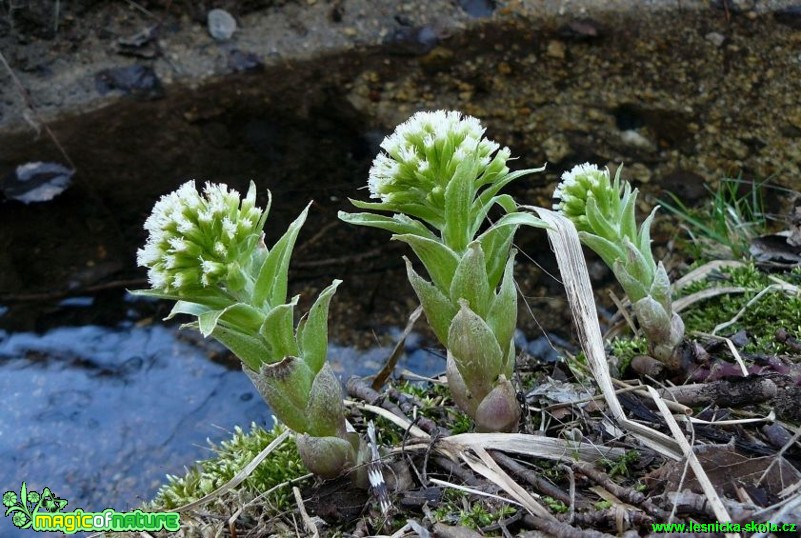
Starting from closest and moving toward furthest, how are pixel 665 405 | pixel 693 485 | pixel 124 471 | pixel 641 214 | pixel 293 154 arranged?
1. pixel 693 485
2. pixel 665 405
3. pixel 124 471
4. pixel 641 214
5. pixel 293 154

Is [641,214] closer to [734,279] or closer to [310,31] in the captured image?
[734,279]

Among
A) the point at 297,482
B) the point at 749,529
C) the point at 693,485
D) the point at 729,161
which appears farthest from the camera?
the point at 729,161

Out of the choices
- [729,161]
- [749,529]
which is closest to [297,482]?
[749,529]

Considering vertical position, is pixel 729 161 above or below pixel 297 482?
above

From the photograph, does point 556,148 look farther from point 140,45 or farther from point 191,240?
point 191,240

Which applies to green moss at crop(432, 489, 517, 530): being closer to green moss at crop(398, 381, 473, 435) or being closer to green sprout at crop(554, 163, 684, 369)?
green moss at crop(398, 381, 473, 435)

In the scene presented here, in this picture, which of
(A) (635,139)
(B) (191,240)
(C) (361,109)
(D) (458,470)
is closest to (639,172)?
(A) (635,139)

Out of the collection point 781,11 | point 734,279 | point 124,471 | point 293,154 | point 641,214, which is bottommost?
point 124,471

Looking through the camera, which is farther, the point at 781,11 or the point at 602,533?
the point at 781,11
